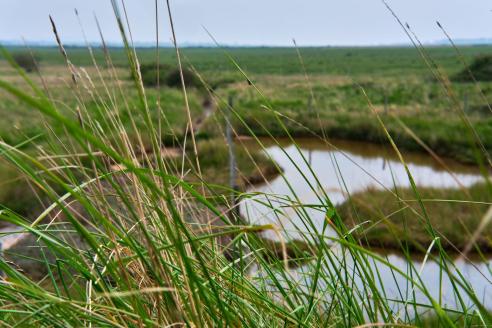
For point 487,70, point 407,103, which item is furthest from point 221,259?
point 487,70

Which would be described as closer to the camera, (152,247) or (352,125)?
(152,247)

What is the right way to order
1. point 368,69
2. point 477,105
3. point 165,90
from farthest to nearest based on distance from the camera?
point 368,69, point 165,90, point 477,105

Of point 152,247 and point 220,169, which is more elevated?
point 152,247

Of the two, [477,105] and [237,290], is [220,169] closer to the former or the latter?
[237,290]

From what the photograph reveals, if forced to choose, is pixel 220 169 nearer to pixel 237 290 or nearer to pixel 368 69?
pixel 237 290

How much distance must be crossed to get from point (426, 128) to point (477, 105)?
7.28 metres

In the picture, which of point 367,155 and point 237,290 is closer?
point 237,290

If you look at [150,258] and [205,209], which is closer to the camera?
[150,258]

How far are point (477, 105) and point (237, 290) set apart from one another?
2190 cm

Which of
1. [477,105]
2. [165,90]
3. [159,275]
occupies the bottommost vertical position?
[477,105]

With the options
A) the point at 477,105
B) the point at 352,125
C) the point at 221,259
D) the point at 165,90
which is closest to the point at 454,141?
the point at 352,125

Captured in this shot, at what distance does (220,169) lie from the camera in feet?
34.2

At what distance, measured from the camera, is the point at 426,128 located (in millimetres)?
14836

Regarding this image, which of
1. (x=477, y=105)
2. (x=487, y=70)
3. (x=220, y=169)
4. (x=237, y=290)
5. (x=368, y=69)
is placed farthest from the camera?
(x=368, y=69)
